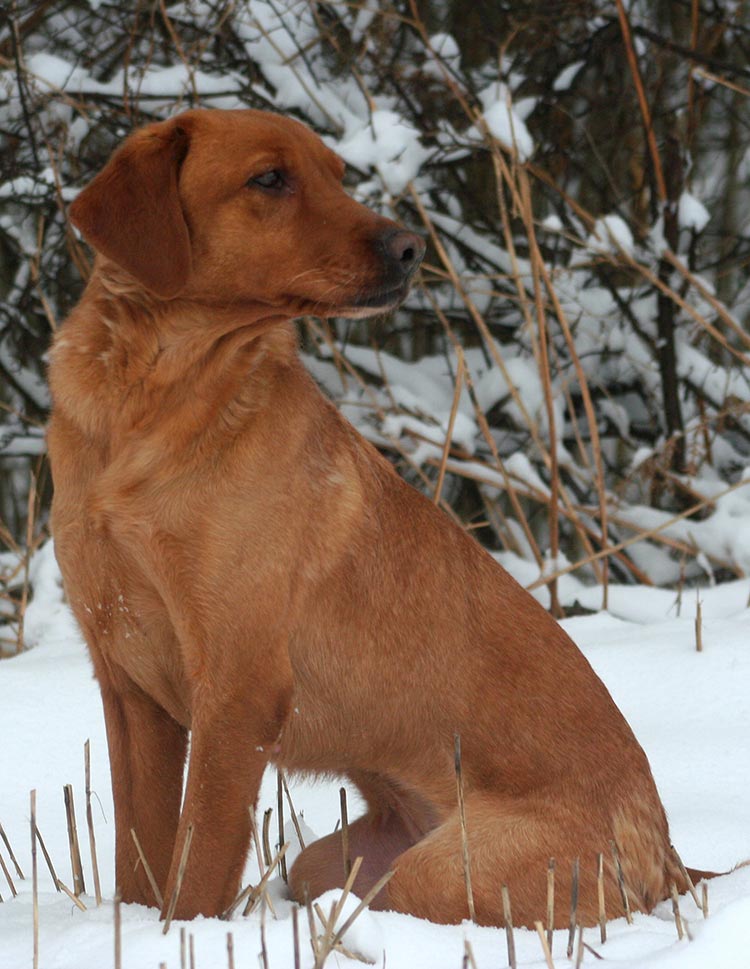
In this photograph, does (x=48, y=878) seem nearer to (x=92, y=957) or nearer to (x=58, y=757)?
(x=58, y=757)

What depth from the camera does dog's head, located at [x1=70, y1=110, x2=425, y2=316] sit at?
2.63 meters

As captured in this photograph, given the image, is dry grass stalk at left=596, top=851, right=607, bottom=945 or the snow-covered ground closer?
the snow-covered ground

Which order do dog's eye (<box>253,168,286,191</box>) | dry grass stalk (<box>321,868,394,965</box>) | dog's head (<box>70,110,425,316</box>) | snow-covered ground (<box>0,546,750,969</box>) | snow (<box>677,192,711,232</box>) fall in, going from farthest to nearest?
snow (<box>677,192,711,232</box>), dog's eye (<box>253,168,286,191</box>), dog's head (<box>70,110,425,316</box>), snow-covered ground (<box>0,546,750,969</box>), dry grass stalk (<box>321,868,394,965</box>)

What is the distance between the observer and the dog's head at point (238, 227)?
2629 millimetres

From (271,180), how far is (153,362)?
0.44m

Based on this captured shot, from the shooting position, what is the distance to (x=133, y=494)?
8.54 feet

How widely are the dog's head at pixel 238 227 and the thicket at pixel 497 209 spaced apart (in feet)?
9.37

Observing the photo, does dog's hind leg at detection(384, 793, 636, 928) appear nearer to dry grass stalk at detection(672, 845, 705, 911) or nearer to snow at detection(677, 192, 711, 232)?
dry grass stalk at detection(672, 845, 705, 911)

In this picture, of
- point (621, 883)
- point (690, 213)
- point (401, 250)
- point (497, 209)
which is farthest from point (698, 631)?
point (497, 209)

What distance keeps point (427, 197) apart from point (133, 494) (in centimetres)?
435

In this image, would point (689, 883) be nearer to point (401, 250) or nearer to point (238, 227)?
point (401, 250)

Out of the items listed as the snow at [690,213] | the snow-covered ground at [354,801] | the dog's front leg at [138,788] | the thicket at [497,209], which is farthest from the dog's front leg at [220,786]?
the snow at [690,213]

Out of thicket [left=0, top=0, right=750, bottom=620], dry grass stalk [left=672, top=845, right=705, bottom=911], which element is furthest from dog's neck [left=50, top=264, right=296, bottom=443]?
thicket [left=0, top=0, right=750, bottom=620]

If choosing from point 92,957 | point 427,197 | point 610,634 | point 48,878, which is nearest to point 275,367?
point 92,957
